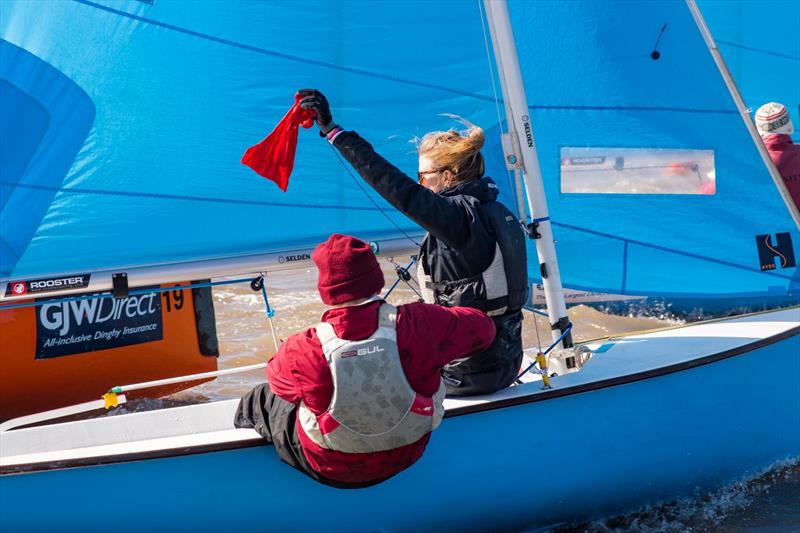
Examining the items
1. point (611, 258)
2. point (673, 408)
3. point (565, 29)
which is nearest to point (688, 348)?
point (673, 408)

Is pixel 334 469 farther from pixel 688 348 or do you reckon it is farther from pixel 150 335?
pixel 150 335

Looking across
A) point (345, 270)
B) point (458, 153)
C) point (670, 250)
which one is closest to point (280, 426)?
point (345, 270)

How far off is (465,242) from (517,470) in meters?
0.67

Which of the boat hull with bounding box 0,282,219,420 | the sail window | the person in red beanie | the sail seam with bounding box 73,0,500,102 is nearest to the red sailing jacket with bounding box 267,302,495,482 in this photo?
the person in red beanie

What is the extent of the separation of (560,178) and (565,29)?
55 cm

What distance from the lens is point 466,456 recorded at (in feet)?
8.25

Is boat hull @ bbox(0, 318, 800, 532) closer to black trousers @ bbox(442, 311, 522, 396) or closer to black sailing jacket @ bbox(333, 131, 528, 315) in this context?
black trousers @ bbox(442, 311, 522, 396)

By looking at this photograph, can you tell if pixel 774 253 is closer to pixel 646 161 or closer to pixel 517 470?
pixel 646 161

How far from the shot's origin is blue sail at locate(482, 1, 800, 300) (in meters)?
3.45

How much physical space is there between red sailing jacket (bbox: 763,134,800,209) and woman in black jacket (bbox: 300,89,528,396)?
2.23m

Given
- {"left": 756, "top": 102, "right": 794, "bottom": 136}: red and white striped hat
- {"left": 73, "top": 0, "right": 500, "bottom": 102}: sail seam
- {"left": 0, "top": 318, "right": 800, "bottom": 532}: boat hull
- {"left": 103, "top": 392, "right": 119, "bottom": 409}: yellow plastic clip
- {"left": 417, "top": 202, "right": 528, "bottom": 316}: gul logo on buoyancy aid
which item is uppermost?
{"left": 73, "top": 0, "right": 500, "bottom": 102}: sail seam

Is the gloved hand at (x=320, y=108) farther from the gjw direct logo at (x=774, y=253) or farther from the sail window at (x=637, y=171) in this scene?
the gjw direct logo at (x=774, y=253)

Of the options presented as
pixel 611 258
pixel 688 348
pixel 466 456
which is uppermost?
pixel 611 258

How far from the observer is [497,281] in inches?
95.7
